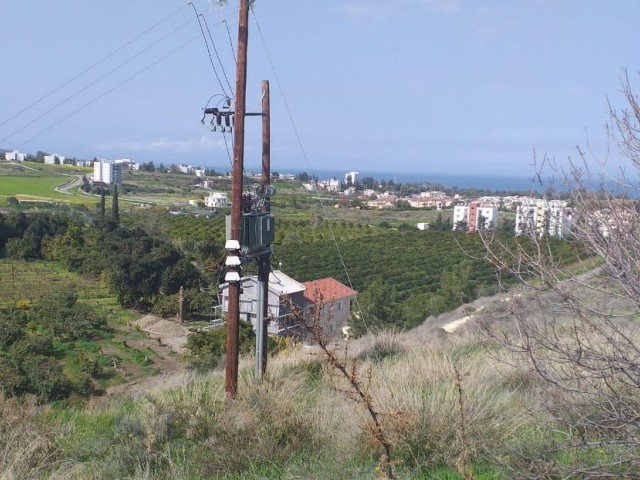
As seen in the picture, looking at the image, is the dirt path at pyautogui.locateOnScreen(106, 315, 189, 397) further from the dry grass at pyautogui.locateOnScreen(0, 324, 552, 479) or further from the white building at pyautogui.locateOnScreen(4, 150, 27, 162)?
the white building at pyautogui.locateOnScreen(4, 150, 27, 162)

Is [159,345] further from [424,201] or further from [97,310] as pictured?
[424,201]

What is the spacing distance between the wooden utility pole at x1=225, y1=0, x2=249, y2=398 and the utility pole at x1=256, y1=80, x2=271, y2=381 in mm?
250

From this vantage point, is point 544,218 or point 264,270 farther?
point 264,270

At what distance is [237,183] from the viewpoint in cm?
721

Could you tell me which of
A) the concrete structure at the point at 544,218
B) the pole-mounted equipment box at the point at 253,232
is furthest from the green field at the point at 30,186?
the concrete structure at the point at 544,218

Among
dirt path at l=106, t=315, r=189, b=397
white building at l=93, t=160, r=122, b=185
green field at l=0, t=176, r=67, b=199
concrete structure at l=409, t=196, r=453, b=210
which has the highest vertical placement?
white building at l=93, t=160, r=122, b=185

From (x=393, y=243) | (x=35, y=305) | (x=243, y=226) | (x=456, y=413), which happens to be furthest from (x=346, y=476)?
(x=393, y=243)

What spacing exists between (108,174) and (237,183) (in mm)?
66797

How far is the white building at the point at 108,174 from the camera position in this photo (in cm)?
6862

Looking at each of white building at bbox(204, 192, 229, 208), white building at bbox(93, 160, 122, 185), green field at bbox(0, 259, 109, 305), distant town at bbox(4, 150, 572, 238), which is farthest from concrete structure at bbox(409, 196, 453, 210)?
green field at bbox(0, 259, 109, 305)

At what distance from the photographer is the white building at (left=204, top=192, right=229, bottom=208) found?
64500 millimetres

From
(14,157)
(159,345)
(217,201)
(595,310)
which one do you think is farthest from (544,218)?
(14,157)

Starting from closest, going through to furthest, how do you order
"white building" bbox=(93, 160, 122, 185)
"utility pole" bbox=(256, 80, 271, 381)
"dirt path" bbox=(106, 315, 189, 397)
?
1. "utility pole" bbox=(256, 80, 271, 381)
2. "dirt path" bbox=(106, 315, 189, 397)
3. "white building" bbox=(93, 160, 122, 185)

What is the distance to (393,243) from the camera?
4534cm
